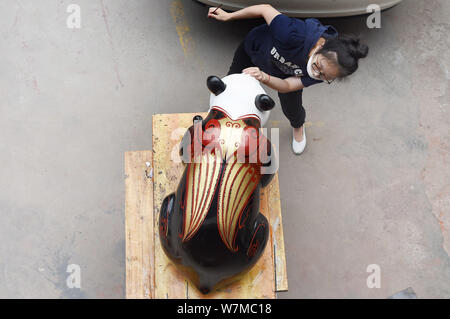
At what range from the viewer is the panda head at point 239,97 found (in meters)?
2.02

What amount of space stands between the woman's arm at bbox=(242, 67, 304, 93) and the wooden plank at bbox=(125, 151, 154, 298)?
876 millimetres

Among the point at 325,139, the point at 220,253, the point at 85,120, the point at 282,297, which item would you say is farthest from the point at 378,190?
the point at 85,120

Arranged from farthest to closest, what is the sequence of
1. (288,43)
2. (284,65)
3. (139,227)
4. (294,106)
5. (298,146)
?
(298,146) < (294,106) < (139,227) < (284,65) < (288,43)

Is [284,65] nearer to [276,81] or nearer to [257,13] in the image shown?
[276,81]

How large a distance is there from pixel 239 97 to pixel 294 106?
78cm

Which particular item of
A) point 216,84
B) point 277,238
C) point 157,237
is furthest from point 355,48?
point 157,237

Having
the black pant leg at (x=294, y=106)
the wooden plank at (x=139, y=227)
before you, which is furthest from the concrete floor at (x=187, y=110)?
the wooden plank at (x=139, y=227)

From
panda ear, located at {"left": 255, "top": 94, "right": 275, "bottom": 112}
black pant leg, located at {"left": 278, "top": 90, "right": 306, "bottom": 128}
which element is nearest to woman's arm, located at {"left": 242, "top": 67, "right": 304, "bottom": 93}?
panda ear, located at {"left": 255, "top": 94, "right": 275, "bottom": 112}

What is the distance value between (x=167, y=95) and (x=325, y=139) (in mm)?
1246

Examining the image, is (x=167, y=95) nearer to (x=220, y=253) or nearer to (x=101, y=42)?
(x=101, y=42)

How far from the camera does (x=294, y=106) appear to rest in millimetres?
2715

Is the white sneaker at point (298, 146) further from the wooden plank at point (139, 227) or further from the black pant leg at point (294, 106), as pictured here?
the wooden plank at point (139, 227)

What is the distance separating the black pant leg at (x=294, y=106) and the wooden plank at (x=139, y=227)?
2.94ft

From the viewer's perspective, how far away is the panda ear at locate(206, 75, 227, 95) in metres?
2.02
